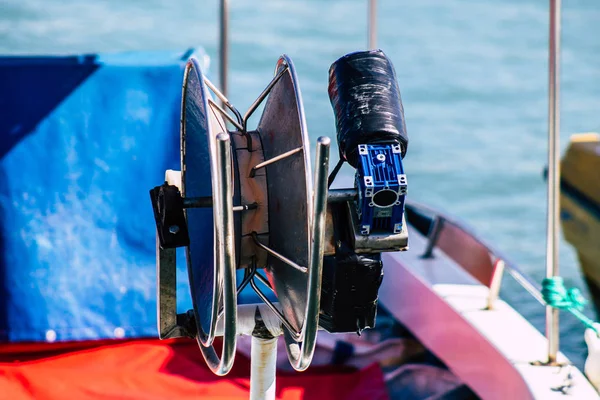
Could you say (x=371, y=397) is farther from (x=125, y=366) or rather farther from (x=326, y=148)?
(x=326, y=148)

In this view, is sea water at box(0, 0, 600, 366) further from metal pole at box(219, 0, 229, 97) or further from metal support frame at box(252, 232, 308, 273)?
metal support frame at box(252, 232, 308, 273)

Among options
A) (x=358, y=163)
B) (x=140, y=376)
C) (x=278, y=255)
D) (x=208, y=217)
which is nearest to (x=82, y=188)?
(x=140, y=376)

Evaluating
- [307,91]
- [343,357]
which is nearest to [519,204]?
[307,91]

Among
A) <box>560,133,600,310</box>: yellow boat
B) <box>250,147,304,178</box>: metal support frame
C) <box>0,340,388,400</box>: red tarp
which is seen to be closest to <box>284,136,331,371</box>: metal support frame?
<box>250,147,304,178</box>: metal support frame

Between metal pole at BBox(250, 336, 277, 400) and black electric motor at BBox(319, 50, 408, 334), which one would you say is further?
metal pole at BBox(250, 336, 277, 400)

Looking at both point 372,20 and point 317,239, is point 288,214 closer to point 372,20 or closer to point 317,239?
point 317,239

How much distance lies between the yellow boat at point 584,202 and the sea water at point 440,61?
1308 millimetres

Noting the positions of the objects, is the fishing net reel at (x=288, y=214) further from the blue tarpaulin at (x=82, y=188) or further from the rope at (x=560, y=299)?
the blue tarpaulin at (x=82, y=188)

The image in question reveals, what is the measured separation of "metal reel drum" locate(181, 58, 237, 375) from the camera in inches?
56.4

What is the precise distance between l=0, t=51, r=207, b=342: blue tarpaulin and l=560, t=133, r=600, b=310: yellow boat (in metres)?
3.47

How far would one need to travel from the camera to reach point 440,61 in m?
12.0

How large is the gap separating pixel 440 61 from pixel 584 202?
259 inches

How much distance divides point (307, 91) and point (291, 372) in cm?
804

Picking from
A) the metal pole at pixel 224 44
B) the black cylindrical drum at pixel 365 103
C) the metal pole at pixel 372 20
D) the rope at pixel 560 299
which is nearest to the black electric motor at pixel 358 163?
the black cylindrical drum at pixel 365 103
